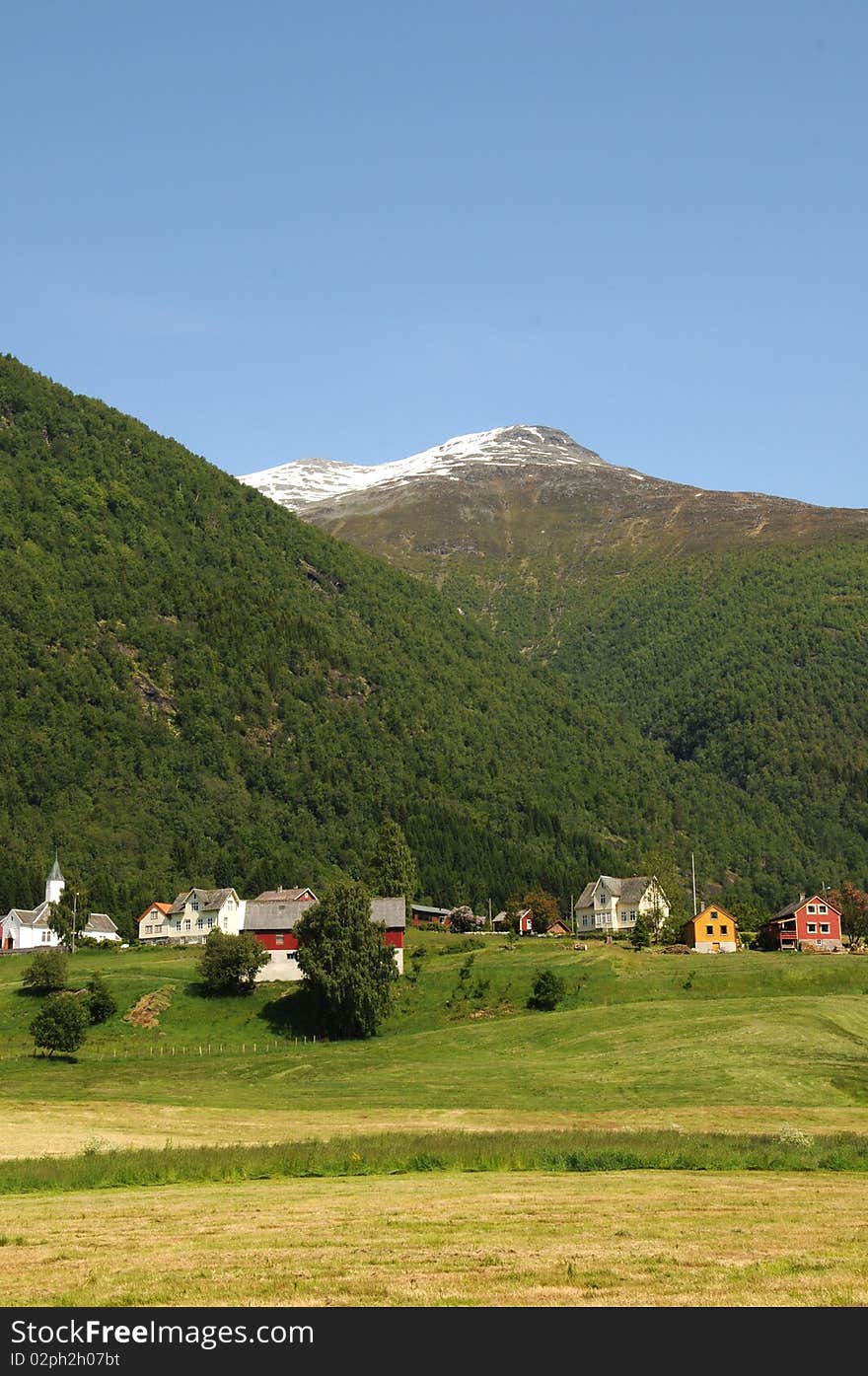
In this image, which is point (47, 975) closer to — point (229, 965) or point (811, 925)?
point (229, 965)

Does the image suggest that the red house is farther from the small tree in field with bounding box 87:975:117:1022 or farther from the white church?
the white church

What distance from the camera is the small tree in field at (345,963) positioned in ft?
358

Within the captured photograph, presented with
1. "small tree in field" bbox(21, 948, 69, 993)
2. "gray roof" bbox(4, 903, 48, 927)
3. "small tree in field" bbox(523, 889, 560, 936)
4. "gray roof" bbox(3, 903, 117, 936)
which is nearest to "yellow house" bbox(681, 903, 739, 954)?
"small tree in field" bbox(523, 889, 560, 936)

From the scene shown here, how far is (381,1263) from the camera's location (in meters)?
25.2

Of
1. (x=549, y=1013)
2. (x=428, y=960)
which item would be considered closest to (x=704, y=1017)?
(x=549, y=1013)

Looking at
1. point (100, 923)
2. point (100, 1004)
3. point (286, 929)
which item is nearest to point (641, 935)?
point (286, 929)

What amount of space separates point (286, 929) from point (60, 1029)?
37.5m

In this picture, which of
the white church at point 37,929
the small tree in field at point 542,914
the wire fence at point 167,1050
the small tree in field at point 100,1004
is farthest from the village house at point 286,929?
the small tree in field at point 542,914

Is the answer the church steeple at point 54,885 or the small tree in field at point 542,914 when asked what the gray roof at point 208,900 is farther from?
the small tree in field at point 542,914

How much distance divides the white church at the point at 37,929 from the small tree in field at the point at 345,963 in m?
51.9

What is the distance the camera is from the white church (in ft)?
532
